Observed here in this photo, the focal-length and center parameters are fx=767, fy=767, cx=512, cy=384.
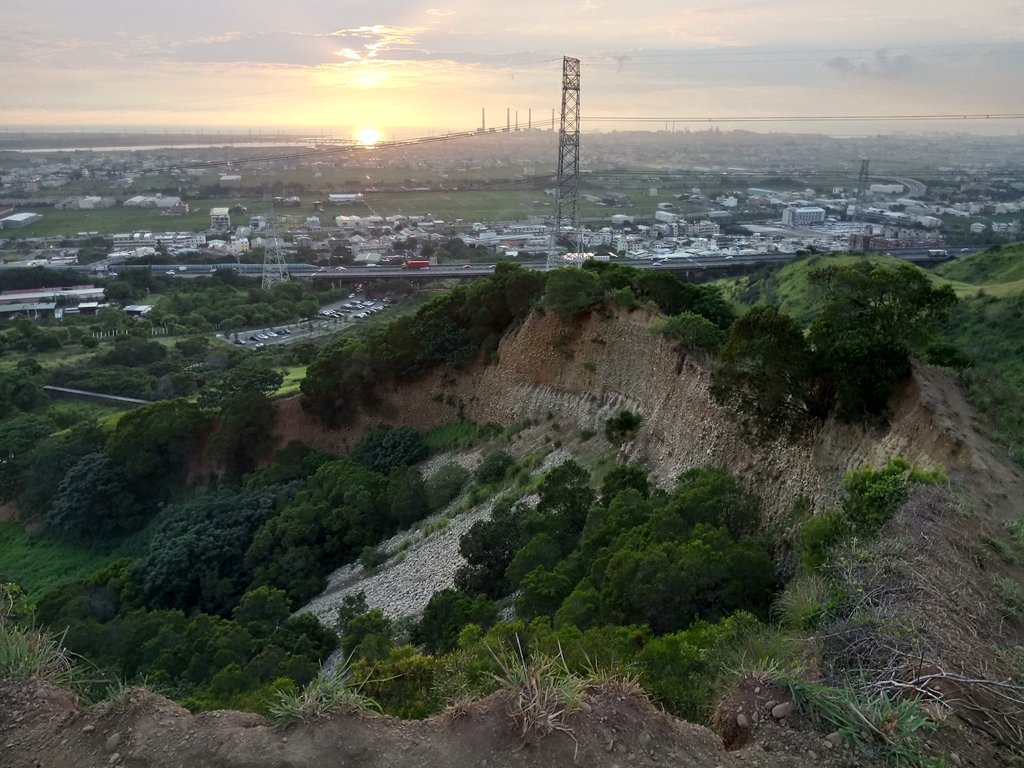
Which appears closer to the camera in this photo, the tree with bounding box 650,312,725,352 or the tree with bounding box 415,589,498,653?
the tree with bounding box 415,589,498,653

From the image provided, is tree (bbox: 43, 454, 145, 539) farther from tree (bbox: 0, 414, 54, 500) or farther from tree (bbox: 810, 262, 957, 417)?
tree (bbox: 810, 262, 957, 417)

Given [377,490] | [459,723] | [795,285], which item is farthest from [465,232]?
[459,723]

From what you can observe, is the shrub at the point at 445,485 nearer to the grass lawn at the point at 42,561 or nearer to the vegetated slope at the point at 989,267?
the grass lawn at the point at 42,561

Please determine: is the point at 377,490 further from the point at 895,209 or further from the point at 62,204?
the point at 62,204

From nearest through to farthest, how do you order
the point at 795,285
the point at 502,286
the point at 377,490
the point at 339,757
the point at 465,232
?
1. the point at 339,757
2. the point at 377,490
3. the point at 502,286
4. the point at 795,285
5. the point at 465,232

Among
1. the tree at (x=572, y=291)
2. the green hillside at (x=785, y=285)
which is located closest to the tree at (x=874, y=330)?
the tree at (x=572, y=291)

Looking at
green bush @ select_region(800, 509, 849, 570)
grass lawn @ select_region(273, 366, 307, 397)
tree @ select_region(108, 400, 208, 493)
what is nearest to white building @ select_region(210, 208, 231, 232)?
grass lawn @ select_region(273, 366, 307, 397)
